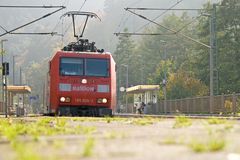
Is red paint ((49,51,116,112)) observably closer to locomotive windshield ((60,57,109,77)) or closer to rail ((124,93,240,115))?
locomotive windshield ((60,57,109,77))

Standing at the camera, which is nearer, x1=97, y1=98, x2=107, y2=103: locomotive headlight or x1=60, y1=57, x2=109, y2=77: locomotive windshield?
x1=97, y1=98, x2=107, y2=103: locomotive headlight

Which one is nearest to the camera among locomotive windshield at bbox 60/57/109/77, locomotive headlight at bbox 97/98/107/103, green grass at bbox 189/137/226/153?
green grass at bbox 189/137/226/153

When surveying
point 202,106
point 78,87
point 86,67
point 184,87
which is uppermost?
point 184,87

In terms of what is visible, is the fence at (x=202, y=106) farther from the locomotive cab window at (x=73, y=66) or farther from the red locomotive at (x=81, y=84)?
the locomotive cab window at (x=73, y=66)

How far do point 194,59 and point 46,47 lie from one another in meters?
130

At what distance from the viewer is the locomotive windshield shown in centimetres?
2408

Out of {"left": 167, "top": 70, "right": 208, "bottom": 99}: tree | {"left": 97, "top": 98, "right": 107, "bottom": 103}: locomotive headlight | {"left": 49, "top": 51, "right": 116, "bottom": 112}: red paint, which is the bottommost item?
{"left": 97, "top": 98, "right": 107, "bottom": 103}: locomotive headlight

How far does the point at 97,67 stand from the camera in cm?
2428

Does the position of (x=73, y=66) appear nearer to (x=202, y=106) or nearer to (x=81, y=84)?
(x=81, y=84)

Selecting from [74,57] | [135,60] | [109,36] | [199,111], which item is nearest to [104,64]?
[74,57]

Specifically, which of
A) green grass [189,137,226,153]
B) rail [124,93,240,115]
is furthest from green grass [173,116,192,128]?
rail [124,93,240,115]

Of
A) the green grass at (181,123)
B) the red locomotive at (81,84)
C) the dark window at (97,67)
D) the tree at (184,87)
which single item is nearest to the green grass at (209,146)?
the green grass at (181,123)

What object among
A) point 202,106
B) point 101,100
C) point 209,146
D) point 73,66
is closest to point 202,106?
point 202,106

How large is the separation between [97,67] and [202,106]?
2123cm
